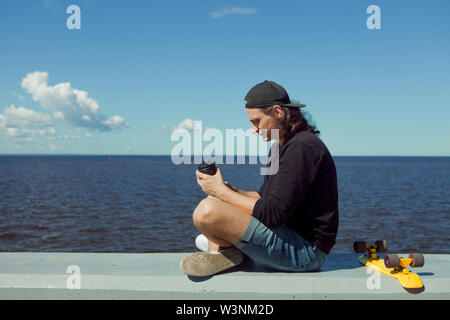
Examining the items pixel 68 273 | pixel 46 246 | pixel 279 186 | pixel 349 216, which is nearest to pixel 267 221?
pixel 279 186

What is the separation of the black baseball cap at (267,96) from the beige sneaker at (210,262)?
1059 mm

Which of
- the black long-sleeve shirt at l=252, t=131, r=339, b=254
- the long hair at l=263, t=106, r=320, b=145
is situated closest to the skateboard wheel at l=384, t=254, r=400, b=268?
the black long-sleeve shirt at l=252, t=131, r=339, b=254

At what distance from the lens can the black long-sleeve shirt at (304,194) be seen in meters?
2.50

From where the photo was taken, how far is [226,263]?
9.05 ft

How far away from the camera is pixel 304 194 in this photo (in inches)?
101

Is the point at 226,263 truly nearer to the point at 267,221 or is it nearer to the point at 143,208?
the point at 267,221

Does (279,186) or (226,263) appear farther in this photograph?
(226,263)

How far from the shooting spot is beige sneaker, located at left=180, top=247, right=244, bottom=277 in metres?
2.66

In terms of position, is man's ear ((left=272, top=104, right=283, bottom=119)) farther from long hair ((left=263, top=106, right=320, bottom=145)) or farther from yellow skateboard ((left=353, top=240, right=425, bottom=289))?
yellow skateboard ((left=353, top=240, right=425, bottom=289))

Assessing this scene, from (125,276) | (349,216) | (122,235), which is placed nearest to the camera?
(125,276)

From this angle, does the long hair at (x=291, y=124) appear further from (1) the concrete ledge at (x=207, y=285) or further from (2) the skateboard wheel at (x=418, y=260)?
(2) the skateboard wheel at (x=418, y=260)

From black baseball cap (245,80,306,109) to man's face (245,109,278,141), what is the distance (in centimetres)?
5

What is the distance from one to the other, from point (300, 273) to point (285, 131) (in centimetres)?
103

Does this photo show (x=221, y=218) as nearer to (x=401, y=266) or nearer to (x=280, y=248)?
(x=280, y=248)
